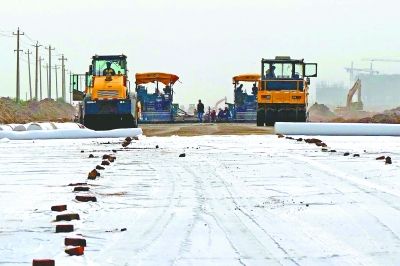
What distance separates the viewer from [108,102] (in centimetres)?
3659

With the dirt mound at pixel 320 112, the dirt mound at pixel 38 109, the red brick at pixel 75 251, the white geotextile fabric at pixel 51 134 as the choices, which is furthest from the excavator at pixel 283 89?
the dirt mound at pixel 320 112

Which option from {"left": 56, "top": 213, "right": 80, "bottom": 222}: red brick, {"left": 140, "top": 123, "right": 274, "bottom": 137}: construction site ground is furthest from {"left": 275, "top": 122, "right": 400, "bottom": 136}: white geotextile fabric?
{"left": 56, "top": 213, "right": 80, "bottom": 222}: red brick

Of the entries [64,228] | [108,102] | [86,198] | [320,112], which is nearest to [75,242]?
[64,228]

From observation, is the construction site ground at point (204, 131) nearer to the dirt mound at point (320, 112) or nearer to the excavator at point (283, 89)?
the excavator at point (283, 89)

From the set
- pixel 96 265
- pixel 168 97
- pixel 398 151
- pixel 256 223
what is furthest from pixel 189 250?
pixel 168 97

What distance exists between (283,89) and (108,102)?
10458mm

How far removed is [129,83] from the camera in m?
38.0

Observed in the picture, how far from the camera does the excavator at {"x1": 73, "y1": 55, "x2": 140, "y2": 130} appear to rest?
36.6 metres

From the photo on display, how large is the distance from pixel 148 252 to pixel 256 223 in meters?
1.83

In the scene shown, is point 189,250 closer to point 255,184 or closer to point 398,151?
point 255,184

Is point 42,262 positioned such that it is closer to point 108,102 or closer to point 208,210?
point 208,210

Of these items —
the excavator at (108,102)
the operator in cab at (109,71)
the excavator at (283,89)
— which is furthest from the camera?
the excavator at (283,89)

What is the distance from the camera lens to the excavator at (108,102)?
36625 millimetres

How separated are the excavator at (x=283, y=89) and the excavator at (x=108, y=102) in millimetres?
8492
